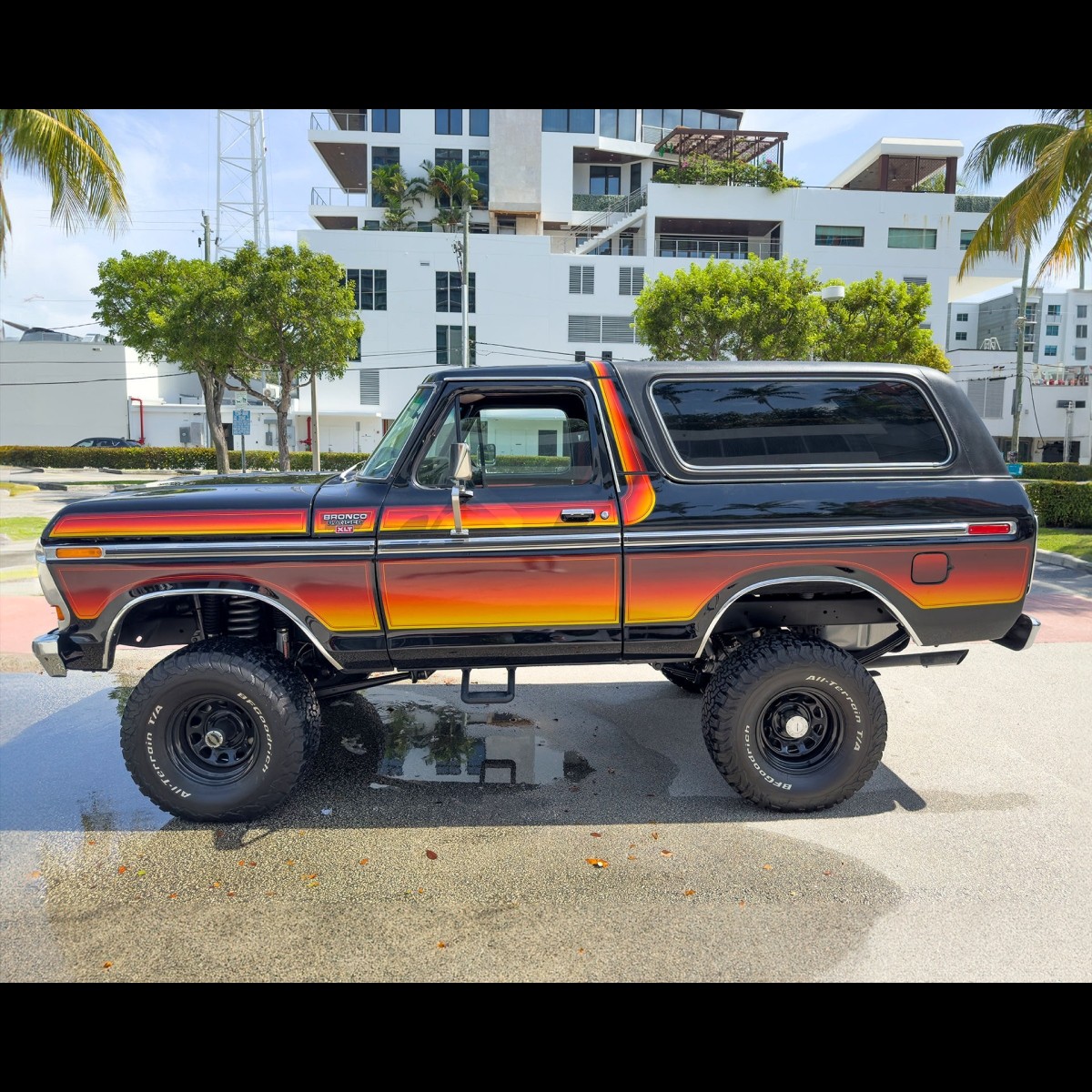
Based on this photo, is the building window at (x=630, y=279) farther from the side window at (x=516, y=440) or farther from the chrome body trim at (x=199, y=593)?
the chrome body trim at (x=199, y=593)

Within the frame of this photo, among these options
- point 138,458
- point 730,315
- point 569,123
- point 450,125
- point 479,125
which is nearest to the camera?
point 730,315

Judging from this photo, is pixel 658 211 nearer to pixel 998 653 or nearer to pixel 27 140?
pixel 27 140

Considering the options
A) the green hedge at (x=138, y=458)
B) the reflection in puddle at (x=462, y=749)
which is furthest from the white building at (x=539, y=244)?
the reflection in puddle at (x=462, y=749)

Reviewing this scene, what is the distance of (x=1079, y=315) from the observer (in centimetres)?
7862

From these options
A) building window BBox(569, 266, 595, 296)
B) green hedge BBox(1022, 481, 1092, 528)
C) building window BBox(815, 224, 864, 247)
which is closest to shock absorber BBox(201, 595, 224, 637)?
green hedge BBox(1022, 481, 1092, 528)

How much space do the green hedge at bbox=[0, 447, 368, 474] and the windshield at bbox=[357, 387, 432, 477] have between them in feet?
113

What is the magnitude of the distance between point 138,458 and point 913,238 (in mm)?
42096

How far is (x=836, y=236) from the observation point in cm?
4606

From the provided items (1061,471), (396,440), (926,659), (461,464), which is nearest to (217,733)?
(396,440)

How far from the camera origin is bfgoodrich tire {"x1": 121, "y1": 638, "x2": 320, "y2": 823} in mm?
4129

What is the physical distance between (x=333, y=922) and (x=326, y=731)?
229 cm

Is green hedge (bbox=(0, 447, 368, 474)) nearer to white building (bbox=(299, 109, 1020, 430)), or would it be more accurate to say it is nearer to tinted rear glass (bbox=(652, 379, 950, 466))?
white building (bbox=(299, 109, 1020, 430))

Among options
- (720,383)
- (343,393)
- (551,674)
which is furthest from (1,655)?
(343,393)

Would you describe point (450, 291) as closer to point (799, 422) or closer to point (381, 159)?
point (381, 159)
